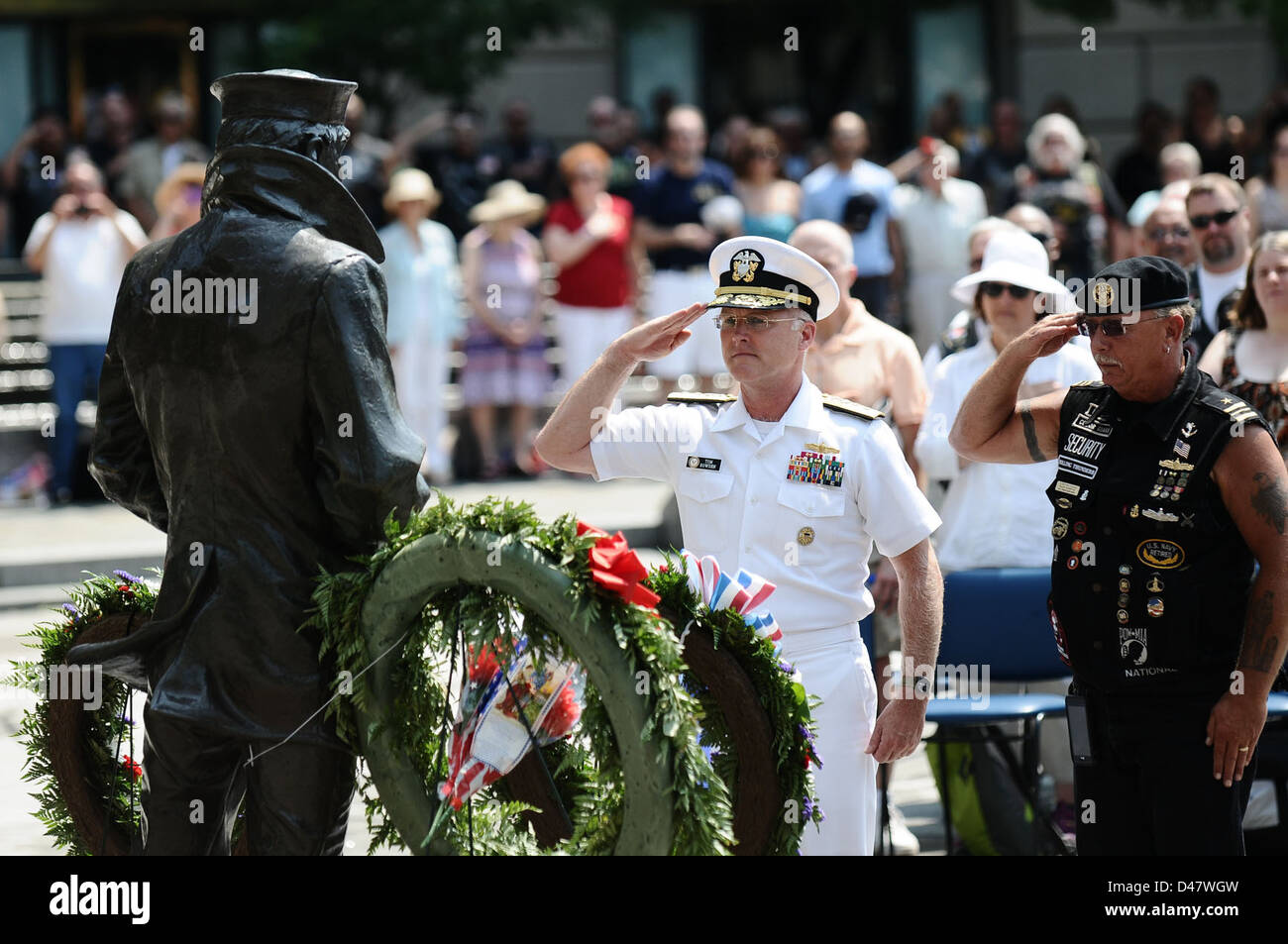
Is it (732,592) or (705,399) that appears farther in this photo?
(705,399)

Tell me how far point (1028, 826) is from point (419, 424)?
7.69 metres

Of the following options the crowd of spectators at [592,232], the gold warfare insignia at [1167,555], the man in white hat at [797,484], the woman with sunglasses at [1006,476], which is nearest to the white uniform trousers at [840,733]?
the man in white hat at [797,484]

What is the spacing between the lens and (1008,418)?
5125 millimetres

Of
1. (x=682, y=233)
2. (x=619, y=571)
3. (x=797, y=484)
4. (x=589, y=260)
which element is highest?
(x=682, y=233)

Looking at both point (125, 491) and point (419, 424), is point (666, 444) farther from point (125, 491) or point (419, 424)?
point (419, 424)

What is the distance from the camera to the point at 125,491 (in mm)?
4777

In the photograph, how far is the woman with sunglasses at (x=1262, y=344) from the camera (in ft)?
22.8

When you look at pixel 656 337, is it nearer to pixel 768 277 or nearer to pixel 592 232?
pixel 768 277

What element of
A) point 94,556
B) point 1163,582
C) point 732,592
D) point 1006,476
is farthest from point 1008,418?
point 94,556

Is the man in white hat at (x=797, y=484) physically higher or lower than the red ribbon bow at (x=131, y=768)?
higher

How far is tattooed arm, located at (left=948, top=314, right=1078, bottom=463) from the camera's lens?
503 centimetres

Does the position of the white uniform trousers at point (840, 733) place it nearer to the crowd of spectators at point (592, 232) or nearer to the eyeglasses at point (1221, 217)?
the eyeglasses at point (1221, 217)

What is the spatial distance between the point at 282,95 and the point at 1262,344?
412cm

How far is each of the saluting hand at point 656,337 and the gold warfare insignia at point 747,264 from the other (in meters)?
0.18
